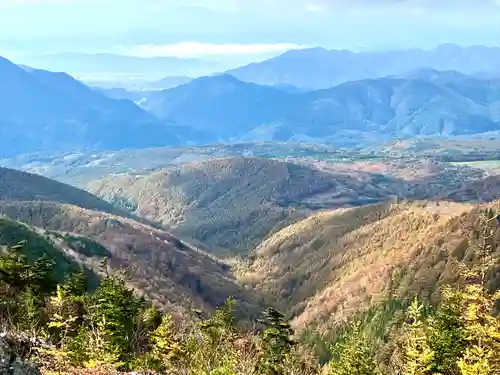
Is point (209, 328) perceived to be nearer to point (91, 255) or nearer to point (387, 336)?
point (387, 336)

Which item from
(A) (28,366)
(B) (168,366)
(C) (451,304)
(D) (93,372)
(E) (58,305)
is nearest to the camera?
(A) (28,366)

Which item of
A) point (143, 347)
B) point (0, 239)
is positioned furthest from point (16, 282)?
point (0, 239)

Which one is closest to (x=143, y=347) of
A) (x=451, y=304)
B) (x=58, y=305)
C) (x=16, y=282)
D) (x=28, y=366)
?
(x=58, y=305)

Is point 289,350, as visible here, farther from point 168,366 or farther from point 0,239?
point 0,239

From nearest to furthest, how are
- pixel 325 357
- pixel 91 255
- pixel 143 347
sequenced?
pixel 143 347, pixel 325 357, pixel 91 255

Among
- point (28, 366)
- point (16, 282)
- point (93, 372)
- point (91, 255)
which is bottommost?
point (91, 255)

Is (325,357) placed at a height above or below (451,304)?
below

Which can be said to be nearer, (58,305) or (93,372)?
(93,372)
